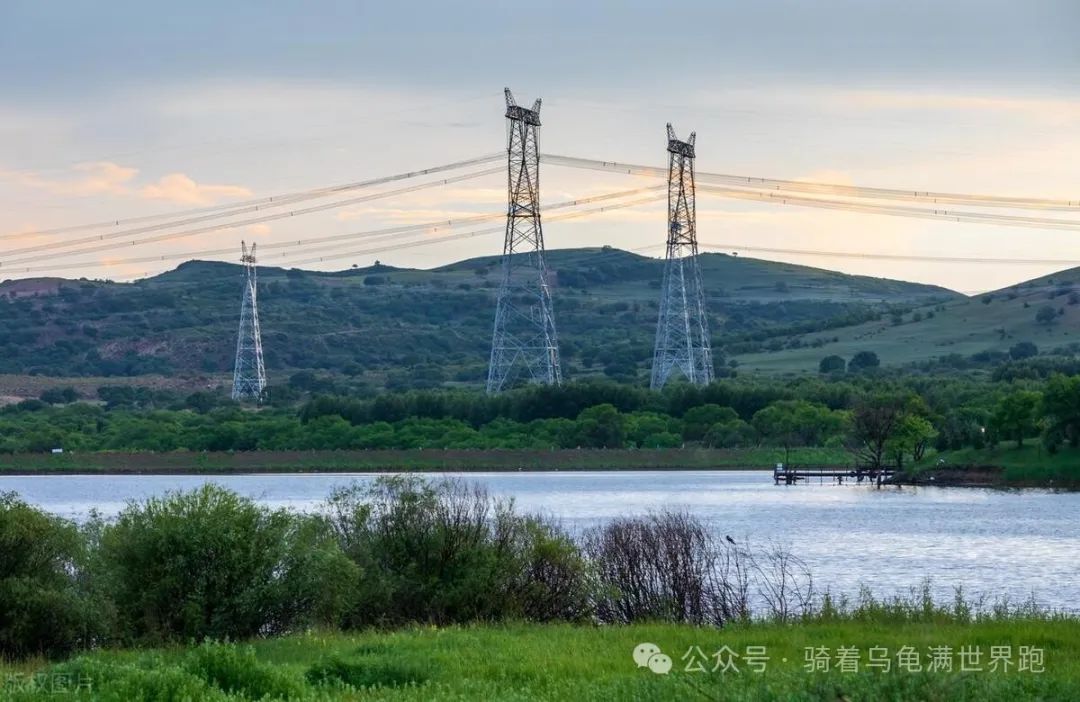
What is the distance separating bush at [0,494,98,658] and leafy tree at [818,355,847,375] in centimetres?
14373

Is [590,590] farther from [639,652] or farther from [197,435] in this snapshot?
[197,435]

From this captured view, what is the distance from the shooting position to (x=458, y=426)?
114 metres

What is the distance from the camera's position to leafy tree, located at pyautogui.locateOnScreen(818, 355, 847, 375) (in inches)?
6614

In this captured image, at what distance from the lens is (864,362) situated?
570 feet

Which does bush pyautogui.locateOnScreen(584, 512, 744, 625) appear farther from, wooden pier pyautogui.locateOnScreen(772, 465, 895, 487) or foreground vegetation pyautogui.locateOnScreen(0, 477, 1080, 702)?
wooden pier pyautogui.locateOnScreen(772, 465, 895, 487)

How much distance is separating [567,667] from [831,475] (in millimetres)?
85349

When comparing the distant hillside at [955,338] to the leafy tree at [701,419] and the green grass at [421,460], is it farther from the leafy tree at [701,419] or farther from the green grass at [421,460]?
the leafy tree at [701,419]

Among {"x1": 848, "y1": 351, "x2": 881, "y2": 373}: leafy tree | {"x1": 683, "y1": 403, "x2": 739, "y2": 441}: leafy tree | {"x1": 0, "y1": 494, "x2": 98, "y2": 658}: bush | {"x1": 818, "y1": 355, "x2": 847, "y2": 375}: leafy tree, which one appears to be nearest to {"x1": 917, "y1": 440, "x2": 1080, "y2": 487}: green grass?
{"x1": 683, "y1": 403, "x2": 739, "y2": 441}: leafy tree

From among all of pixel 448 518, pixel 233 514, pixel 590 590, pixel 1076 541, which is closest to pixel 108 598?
pixel 233 514

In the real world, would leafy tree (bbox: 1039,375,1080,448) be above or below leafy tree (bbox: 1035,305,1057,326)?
below

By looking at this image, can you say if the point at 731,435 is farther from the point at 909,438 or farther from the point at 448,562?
the point at 448,562

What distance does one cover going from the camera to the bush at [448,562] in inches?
1131

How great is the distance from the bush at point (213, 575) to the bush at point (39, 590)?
2.35 ft

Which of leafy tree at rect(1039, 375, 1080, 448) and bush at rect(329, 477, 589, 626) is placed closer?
bush at rect(329, 477, 589, 626)
